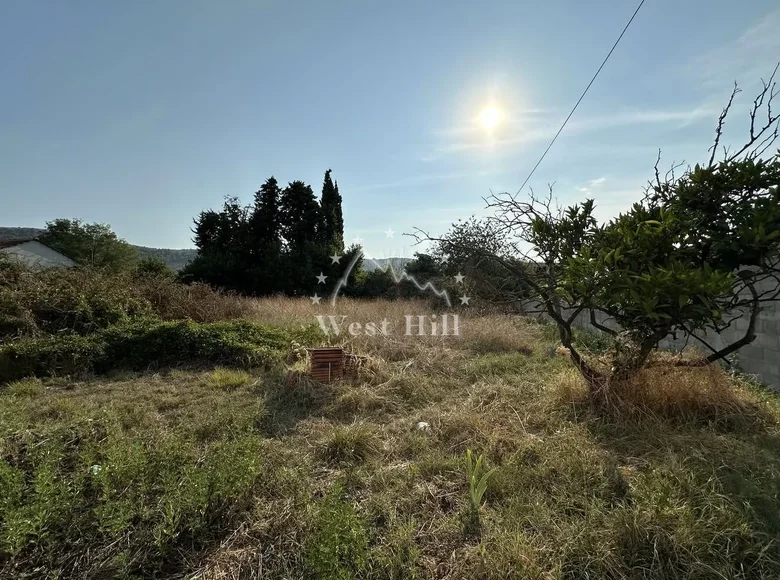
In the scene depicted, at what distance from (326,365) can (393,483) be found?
2337mm

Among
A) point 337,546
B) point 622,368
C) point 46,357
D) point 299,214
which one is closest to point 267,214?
point 299,214

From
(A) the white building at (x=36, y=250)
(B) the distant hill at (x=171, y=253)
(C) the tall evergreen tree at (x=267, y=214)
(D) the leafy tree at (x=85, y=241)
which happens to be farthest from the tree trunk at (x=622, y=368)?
(B) the distant hill at (x=171, y=253)

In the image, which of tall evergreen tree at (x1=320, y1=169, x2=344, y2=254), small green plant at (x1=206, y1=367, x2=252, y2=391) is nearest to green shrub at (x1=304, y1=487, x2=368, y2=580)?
small green plant at (x1=206, y1=367, x2=252, y2=391)

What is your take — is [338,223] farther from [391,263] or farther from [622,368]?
[622,368]

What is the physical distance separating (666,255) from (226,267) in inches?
581

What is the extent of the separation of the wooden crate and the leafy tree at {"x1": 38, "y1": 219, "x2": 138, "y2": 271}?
17.4 meters

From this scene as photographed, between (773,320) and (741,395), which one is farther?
(773,320)

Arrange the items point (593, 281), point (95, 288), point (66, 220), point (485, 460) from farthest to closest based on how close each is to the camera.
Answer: point (66, 220) → point (95, 288) → point (593, 281) → point (485, 460)

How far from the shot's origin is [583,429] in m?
2.87

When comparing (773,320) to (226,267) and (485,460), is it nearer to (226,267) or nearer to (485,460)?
(485,460)

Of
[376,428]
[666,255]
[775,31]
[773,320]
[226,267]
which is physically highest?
[775,31]

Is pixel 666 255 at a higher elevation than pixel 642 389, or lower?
higher

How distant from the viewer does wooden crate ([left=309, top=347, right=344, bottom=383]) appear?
174 inches

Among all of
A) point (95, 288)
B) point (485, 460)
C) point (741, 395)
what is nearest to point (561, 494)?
point (485, 460)
